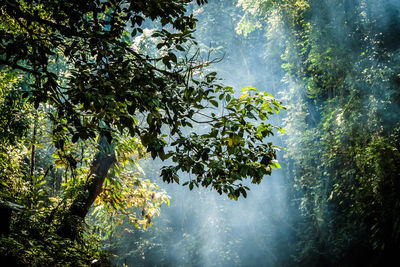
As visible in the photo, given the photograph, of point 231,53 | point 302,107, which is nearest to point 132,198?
point 302,107

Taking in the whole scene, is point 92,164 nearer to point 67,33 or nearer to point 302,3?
point 67,33

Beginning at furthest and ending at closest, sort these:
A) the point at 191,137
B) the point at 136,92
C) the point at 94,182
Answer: the point at 94,182 < the point at 191,137 < the point at 136,92

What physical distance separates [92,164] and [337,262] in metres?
8.34

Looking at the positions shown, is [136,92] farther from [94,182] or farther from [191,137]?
[94,182]

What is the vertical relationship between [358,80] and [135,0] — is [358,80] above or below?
above

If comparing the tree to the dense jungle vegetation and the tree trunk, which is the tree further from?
the tree trunk

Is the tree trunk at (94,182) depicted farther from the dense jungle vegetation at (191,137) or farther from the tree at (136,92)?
the tree at (136,92)

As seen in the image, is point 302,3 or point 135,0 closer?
point 135,0

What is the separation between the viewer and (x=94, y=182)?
12.2 ft

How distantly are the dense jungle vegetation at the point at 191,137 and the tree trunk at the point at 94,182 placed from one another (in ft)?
0.07

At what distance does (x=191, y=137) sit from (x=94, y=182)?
227 cm

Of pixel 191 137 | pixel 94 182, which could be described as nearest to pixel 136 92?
pixel 191 137

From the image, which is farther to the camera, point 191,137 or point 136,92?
point 191,137

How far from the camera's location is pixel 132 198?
427 cm
